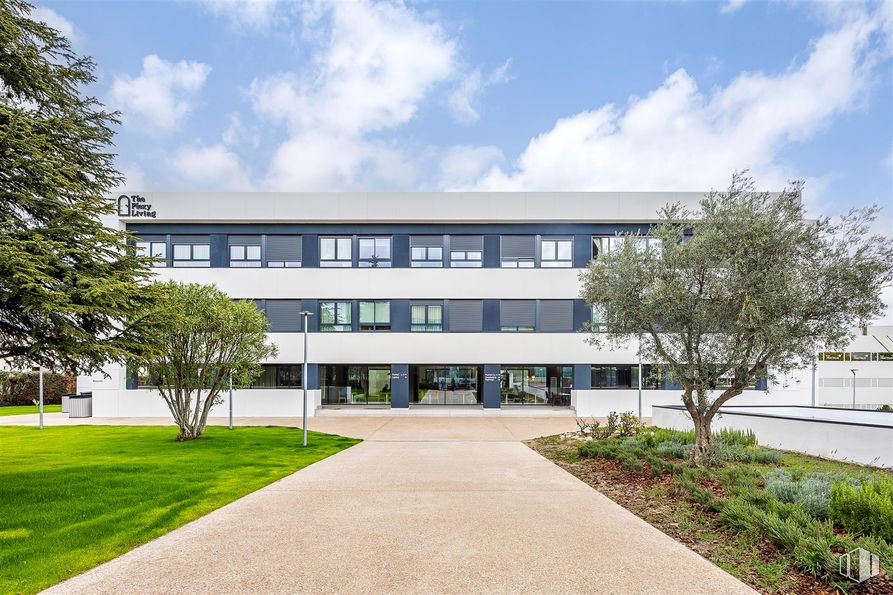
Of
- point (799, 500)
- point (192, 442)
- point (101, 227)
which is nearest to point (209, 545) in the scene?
point (101, 227)

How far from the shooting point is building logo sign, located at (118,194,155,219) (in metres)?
24.9

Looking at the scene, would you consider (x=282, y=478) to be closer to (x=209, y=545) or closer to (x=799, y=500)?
(x=209, y=545)

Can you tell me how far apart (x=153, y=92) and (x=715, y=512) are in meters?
27.3

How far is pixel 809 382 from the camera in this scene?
85.2 ft

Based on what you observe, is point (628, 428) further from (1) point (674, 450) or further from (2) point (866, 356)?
(2) point (866, 356)

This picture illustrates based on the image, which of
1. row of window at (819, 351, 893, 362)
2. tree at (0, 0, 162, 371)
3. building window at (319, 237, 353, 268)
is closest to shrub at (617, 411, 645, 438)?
tree at (0, 0, 162, 371)

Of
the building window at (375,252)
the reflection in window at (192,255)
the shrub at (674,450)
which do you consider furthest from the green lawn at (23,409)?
the shrub at (674,450)

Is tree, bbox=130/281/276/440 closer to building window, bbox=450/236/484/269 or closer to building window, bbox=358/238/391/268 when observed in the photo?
building window, bbox=358/238/391/268

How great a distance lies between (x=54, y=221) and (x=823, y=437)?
18.8 m

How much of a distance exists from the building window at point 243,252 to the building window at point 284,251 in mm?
740

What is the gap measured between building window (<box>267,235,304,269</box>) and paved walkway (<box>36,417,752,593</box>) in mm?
16553

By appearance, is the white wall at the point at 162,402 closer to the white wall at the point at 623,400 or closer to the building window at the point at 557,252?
the white wall at the point at 623,400

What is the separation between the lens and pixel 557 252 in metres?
25.4

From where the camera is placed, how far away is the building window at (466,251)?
25.4 m
